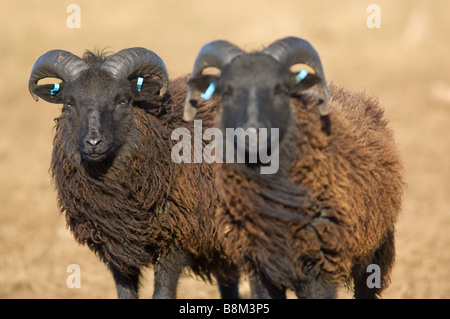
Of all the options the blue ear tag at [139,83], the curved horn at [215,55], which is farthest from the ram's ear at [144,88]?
the curved horn at [215,55]

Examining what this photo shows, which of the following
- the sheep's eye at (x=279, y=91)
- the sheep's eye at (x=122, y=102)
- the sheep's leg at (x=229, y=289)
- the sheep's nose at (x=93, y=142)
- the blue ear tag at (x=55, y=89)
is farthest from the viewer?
the sheep's leg at (x=229, y=289)

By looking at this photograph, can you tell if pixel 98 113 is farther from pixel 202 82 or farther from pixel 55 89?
pixel 202 82

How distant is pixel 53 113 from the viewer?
862 inches

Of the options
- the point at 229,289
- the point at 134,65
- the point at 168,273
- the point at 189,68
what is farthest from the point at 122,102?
the point at 189,68

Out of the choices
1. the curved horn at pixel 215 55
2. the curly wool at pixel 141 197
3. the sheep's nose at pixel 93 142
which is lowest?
the curly wool at pixel 141 197

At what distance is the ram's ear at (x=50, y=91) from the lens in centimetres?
707

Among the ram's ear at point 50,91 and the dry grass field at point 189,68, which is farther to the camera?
the dry grass field at point 189,68

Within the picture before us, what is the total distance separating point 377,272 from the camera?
6.93m

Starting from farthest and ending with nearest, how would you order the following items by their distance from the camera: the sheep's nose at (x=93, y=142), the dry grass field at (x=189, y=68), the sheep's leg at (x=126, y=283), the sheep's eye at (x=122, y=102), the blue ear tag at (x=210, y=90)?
the dry grass field at (x=189, y=68) → the sheep's leg at (x=126, y=283) → the sheep's eye at (x=122, y=102) → the sheep's nose at (x=93, y=142) → the blue ear tag at (x=210, y=90)

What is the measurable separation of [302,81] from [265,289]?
6.00 feet

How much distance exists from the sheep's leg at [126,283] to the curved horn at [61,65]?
6.76 ft

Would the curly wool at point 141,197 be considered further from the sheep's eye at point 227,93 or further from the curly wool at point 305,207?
the sheep's eye at point 227,93

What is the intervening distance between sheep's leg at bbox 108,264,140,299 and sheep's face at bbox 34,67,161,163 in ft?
4.25
